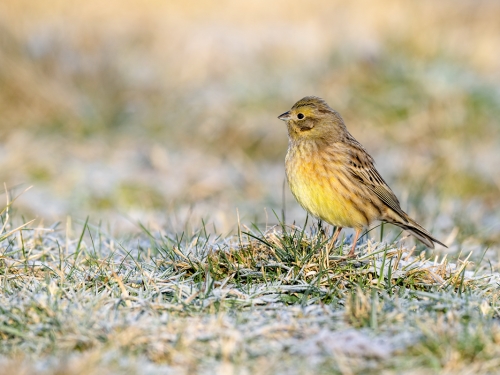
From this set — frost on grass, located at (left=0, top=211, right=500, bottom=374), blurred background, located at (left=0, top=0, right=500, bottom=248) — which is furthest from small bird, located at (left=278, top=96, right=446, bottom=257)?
blurred background, located at (left=0, top=0, right=500, bottom=248)

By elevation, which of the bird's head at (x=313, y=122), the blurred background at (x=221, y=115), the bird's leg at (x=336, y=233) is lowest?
the bird's leg at (x=336, y=233)

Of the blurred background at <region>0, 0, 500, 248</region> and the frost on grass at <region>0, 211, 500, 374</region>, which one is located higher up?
the blurred background at <region>0, 0, 500, 248</region>

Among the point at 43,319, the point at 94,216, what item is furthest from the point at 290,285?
the point at 94,216

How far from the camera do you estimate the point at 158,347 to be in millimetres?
3473

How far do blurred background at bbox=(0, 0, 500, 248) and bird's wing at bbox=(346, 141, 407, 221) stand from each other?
75 centimetres

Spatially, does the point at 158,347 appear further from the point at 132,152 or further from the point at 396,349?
the point at 132,152

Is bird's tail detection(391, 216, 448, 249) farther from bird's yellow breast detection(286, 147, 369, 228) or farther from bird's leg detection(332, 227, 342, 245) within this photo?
bird's leg detection(332, 227, 342, 245)

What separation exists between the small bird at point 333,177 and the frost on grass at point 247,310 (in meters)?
0.63

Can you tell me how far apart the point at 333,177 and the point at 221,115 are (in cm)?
444

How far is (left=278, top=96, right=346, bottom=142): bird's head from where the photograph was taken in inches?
229

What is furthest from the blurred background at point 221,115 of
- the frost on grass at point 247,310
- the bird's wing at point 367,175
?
the frost on grass at point 247,310

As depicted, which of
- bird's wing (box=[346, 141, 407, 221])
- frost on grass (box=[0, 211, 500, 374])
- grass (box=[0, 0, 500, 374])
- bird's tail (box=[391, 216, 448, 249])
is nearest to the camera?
frost on grass (box=[0, 211, 500, 374])

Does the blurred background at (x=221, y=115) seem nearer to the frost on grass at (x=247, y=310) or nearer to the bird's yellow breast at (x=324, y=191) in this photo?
the bird's yellow breast at (x=324, y=191)

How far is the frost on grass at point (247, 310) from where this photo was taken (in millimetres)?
3387
